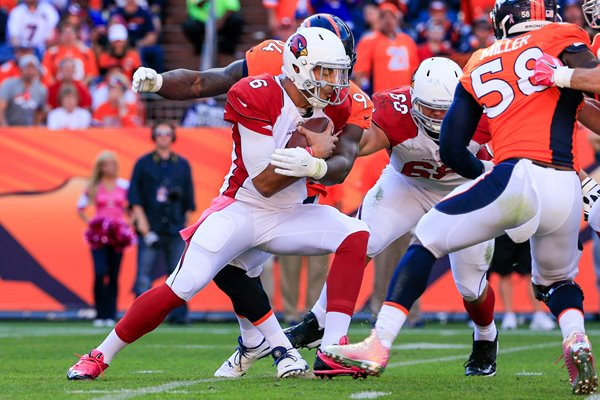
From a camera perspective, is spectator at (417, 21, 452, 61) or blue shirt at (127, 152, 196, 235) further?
spectator at (417, 21, 452, 61)

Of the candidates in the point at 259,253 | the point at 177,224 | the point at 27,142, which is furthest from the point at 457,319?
the point at 259,253

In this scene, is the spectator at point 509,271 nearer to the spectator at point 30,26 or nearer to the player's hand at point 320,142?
the player's hand at point 320,142

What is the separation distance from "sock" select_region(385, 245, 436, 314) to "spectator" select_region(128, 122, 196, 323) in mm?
6075

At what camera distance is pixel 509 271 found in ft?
34.2

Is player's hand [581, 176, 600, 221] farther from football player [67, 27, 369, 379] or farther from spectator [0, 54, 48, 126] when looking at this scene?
spectator [0, 54, 48, 126]

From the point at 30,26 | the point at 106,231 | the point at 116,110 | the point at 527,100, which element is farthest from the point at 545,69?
the point at 30,26

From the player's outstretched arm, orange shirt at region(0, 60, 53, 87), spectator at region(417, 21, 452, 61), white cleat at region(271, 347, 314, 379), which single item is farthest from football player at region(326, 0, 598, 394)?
orange shirt at region(0, 60, 53, 87)

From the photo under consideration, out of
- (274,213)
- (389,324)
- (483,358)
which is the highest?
(274,213)

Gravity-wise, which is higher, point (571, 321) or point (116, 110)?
point (571, 321)

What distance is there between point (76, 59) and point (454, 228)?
960cm

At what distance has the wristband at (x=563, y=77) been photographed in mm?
4871

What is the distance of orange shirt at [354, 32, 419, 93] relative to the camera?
1214cm

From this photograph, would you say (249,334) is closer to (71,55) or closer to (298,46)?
(298,46)

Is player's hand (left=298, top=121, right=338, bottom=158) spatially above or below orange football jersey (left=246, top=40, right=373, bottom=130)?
below
